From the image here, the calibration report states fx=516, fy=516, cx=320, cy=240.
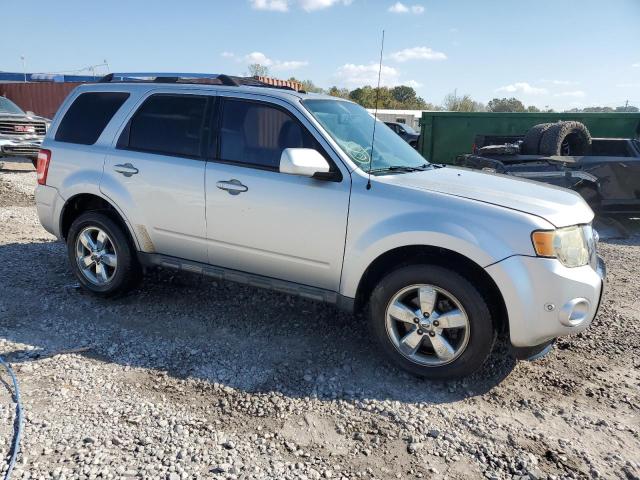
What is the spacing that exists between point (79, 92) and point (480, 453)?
4.53m

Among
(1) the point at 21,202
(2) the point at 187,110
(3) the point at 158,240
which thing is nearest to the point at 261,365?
(3) the point at 158,240

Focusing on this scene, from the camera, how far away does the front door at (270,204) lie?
363 centimetres

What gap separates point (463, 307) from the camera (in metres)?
3.29

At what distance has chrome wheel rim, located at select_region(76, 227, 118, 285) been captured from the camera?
462 cm

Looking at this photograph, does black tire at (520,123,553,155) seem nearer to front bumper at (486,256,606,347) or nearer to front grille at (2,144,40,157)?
front bumper at (486,256,606,347)

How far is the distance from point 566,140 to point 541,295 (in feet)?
23.7

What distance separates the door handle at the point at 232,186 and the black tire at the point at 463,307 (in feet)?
4.13

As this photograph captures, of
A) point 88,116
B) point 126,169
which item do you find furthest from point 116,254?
point 88,116

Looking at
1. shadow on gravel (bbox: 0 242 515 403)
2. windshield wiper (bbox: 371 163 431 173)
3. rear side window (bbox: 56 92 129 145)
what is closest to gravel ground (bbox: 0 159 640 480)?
shadow on gravel (bbox: 0 242 515 403)

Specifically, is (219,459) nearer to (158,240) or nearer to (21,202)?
(158,240)

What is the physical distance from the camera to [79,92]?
15.9 feet

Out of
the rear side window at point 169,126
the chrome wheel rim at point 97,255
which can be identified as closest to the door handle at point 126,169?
the rear side window at point 169,126

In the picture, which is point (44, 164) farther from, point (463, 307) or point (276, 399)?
point (463, 307)

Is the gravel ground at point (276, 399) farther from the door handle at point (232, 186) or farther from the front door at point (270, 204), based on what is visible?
the door handle at point (232, 186)
